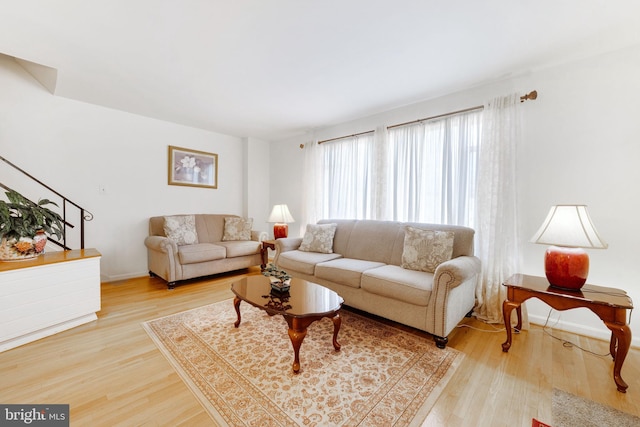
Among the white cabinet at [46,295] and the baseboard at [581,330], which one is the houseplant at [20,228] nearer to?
the white cabinet at [46,295]

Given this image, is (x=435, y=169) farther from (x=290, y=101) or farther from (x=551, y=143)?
(x=290, y=101)

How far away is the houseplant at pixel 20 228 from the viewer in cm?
212

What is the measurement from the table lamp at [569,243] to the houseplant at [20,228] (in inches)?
164

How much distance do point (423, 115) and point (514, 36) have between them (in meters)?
1.25

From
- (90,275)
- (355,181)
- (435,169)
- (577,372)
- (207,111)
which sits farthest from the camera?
(355,181)

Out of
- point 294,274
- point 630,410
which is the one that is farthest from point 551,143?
point 294,274

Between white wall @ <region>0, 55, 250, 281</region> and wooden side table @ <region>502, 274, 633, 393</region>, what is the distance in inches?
178

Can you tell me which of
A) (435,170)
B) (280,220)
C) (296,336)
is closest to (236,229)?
(280,220)

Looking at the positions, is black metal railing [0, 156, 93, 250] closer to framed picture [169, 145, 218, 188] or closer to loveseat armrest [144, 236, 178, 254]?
loveseat armrest [144, 236, 178, 254]

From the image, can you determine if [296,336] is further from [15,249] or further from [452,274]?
[15,249]

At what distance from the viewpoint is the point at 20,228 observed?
2.19 metres

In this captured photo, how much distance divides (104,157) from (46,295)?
7.08 ft

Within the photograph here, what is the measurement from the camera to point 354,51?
219 cm

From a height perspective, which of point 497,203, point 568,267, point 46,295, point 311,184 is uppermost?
point 311,184
